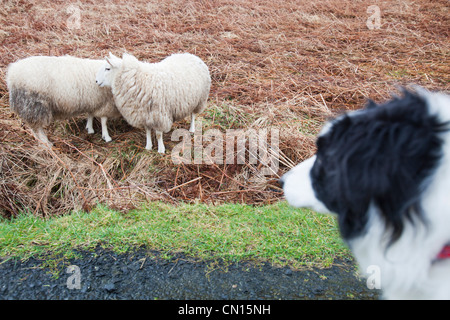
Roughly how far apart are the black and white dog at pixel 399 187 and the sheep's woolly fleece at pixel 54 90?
4.63 meters

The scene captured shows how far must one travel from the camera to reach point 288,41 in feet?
32.1

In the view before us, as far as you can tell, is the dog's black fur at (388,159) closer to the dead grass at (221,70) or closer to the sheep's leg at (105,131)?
the dead grass at (221,70)

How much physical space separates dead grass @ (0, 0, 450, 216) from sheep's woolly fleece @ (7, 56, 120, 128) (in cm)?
47

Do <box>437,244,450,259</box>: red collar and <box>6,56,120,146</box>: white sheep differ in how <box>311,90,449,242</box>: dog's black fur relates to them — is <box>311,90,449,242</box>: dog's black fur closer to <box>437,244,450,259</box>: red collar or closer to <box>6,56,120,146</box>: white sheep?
<box>437,244,450,259</box>: red collar

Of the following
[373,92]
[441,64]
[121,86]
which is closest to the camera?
[121,86]

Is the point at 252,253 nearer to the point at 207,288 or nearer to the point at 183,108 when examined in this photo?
the point at 207,288

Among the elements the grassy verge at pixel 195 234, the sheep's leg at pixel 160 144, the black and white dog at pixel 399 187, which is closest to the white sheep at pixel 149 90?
the sheep's leg at pixel 160 144

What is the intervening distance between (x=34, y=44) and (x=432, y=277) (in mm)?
9992

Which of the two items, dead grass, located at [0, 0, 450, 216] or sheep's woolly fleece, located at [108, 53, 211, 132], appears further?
sheep's woolly fleece, located at [108, 53, 211, 132]

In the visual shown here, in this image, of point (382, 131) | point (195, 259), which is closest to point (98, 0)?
point (195, 259)

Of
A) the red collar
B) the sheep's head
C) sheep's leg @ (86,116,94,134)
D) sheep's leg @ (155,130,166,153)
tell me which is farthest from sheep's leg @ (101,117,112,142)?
the red collar

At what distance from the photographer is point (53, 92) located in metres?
4.84

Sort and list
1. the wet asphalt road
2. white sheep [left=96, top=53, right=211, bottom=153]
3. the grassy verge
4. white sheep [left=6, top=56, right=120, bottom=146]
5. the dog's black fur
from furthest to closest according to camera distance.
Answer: white sheep [left=96, top=53, right=211, bottom=153] < white sheep [left=6, top=56, right=120, bottom=146] < the grassy verge < the wet asphalt road < the dog's black fur

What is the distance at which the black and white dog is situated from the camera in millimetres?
1229
